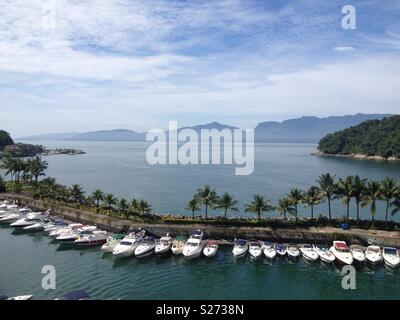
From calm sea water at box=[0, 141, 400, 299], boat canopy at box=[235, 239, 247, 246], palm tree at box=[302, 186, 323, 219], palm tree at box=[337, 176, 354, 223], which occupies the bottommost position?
calm sea water at box=[0, 141, 400, 299]

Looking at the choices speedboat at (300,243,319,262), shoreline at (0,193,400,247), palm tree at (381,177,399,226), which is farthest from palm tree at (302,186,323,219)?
speedboat at (300,243,319,262)

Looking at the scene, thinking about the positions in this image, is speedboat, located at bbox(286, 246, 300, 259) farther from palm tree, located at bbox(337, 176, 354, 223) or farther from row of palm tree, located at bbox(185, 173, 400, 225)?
palm tree, located at bbox(337, 176, 354, 223)

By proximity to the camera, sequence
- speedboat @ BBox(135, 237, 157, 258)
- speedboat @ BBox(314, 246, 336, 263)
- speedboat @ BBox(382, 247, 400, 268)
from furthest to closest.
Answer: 1. speedboat @ BBox(135, 237, 157, 258)
2. speedboat @ BBox(314, 246, 336, 263)
3. speedboat @ BBox(382, 247, 400, 268)

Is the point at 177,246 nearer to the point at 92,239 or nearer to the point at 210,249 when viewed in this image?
the point at 210,249

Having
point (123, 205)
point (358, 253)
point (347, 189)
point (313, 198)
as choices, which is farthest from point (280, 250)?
point (123, 205)
